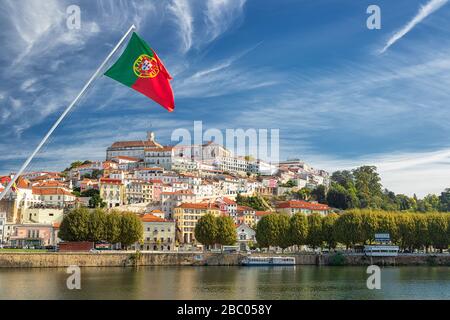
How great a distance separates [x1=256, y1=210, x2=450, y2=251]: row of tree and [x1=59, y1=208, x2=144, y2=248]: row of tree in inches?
651

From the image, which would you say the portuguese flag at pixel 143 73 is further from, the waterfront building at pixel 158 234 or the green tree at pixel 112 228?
the waterfront building at pixel 158 234

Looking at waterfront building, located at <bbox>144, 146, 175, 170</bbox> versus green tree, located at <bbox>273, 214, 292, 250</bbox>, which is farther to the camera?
waterfront building, located at <bbox>144, 146, 175, 170</bbox>

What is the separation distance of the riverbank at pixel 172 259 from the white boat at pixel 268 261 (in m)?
1.20

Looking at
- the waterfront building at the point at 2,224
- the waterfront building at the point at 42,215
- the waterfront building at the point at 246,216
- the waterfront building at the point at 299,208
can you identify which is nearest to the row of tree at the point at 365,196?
the waterfront building at the point at 299,208

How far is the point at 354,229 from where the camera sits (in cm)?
6338

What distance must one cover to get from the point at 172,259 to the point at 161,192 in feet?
131

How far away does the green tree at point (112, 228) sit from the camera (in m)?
57.8

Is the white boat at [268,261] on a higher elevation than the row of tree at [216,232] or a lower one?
lower

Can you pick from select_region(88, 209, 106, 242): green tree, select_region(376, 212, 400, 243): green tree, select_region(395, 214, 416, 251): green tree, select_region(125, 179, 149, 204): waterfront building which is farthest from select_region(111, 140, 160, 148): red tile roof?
select_region(395, 214, 416, 251): green tree

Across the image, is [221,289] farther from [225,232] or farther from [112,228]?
[225,232]

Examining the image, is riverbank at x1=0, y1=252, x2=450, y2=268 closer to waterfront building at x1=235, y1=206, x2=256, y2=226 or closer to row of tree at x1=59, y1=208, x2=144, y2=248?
row of tree at x1=59, y1=208, x2=144, y2=248

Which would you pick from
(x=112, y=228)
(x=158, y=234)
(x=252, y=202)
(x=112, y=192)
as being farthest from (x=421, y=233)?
(x=112, y=192)

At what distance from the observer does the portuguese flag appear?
13047mm

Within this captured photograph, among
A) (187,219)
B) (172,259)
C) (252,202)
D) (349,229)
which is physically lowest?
(172,259)
